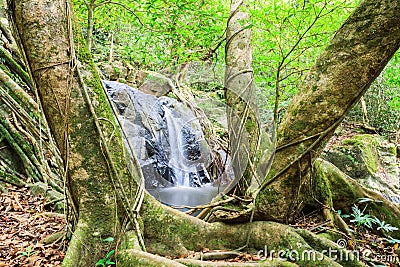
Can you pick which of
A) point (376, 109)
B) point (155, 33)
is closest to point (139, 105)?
point (155, 33)

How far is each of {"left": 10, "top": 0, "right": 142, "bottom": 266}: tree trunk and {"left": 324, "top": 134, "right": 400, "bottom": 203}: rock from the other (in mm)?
5018

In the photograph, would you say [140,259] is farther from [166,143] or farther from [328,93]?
[166,143]

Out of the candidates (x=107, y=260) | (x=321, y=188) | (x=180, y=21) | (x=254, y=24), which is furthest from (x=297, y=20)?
(x=107, y=260)

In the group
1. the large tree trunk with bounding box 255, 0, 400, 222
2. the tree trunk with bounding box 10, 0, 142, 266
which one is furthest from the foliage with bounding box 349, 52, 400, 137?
the tree trunk with bounding box 10, 0, 142, 266

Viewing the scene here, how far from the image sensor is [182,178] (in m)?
7.52

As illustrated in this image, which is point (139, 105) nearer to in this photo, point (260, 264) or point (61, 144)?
point (61, 144)

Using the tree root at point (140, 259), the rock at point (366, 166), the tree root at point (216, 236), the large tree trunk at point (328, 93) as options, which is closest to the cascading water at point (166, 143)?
the rock at point (366, 166)

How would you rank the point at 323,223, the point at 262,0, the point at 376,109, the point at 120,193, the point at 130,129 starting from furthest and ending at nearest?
the point at 376,109
the point at 130,129
the point at 262,0
the point at 323,223
the point at 120,193

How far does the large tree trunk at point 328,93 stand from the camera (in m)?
2.15

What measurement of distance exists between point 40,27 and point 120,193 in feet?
4.28

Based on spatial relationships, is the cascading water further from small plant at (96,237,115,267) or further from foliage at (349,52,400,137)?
foliage at (349,52,400,137)

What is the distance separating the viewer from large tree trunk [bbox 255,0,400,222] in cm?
215

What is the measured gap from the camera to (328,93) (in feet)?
7.59

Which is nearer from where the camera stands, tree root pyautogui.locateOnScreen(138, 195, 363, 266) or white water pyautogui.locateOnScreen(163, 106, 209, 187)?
tree root pyautogui.locateOnScreen(138, 195, 363, 266)
